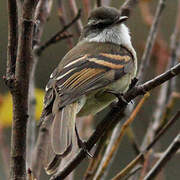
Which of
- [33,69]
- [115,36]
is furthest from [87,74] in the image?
[115,36]

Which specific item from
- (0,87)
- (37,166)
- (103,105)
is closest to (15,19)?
(37,166)

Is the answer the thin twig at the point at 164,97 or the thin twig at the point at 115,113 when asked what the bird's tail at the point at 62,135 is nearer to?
the thin twig at the point at 115,113

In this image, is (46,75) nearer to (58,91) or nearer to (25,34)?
(58,91)

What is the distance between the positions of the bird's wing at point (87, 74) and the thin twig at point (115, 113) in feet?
1.27

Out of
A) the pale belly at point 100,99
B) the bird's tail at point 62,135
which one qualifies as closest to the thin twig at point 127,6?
the pale belly at point 100,99

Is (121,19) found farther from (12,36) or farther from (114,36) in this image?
(12,36)

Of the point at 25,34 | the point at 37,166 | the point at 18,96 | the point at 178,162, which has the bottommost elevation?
the point at 178,162

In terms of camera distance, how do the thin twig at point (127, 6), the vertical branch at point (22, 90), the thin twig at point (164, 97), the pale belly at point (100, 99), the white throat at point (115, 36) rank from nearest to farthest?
1. the vertical branch at point (22, 90)
2. the pale belly at point (100, 99)
3. the thin twig at point (164, 97)
4. the thin twig at point (127, 6)
5. the white throat at point (115, 36)

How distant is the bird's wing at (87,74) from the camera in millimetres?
2811

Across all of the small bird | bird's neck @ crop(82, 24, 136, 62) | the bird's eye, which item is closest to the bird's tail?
the small bird

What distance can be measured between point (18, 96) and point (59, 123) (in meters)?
0.71

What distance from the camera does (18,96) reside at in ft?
6.48

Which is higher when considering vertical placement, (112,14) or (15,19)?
(15,19)

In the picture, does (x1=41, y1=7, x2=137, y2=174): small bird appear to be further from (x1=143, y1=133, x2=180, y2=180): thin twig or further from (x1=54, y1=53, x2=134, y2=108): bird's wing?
(x1=143, y1=133, x2=180, y2=180): thin twig
